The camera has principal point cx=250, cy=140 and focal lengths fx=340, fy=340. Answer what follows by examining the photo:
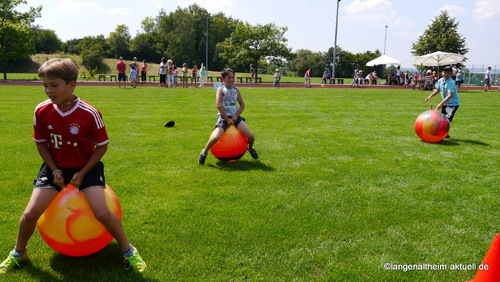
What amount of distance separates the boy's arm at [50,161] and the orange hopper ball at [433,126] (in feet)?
28.5

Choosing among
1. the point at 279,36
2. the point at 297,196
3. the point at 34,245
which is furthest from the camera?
the point at 279,36

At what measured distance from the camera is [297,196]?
17.2 ft

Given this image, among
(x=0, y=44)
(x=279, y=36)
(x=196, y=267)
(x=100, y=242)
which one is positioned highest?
(x=279, y=36)

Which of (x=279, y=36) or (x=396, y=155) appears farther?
(x=279, y=36)

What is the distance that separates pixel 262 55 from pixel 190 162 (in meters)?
47.6

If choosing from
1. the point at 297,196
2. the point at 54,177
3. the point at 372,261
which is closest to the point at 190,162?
the point at 297,196

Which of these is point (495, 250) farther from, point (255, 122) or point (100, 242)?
point (255, 122)

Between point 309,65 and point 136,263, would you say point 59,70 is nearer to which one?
point 136,263

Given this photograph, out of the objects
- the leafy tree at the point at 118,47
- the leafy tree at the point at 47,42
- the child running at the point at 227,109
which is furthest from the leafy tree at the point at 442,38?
the leafy tree at the point at 47,42

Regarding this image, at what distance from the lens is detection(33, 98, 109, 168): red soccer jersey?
10.2 feet

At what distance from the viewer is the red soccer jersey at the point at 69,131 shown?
3.12 m

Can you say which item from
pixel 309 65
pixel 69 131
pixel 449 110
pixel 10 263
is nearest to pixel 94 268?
pixel 10 263

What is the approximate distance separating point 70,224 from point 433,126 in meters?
8.74

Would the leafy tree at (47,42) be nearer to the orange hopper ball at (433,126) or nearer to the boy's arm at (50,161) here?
the orange hopper ball at (433,126)
